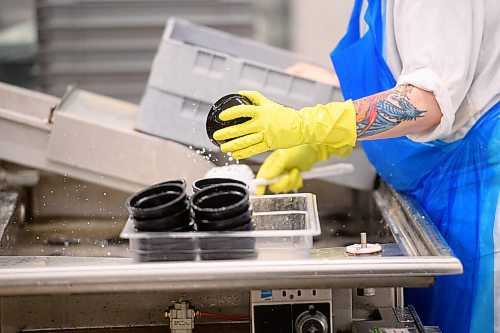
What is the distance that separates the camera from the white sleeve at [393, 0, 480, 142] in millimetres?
1727

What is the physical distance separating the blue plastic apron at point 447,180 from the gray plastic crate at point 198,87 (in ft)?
0.54

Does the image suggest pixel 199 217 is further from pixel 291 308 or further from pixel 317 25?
pixel 317 25

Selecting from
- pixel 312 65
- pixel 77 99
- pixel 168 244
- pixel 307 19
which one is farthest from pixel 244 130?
pixel 307 19

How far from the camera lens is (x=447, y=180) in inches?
77.2

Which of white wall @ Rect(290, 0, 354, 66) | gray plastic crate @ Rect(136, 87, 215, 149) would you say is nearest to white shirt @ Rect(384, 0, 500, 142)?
gray plastic crate @ Rect(136, 87, 215, 149)

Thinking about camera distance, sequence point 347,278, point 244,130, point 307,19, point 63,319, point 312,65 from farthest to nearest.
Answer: point 307,19
point 312,65
point 63,319
point 244,130
point 347,278

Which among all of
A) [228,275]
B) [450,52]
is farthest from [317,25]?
[228,275]

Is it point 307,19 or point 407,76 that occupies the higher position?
point 307,19

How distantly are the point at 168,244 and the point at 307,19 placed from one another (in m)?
2.48

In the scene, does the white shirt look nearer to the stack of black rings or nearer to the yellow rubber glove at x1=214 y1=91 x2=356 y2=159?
the yellow rubber glove at x1=214 y1=91 x2=356 y2=159

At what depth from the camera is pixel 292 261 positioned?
1522 mm

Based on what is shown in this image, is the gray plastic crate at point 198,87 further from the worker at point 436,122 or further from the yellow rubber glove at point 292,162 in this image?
the worker at point 436,122

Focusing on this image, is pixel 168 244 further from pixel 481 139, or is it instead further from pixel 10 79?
pixel 10 79

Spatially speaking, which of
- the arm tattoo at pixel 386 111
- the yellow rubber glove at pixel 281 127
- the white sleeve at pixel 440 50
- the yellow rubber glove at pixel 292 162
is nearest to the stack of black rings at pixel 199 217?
the yellow rubber glove at pixel 281 127
